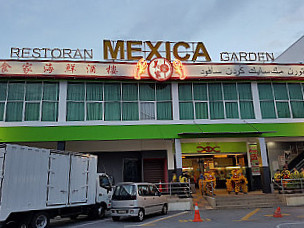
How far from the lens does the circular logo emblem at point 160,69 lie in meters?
18.0

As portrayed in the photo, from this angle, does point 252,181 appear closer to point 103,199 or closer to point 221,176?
point 221,176

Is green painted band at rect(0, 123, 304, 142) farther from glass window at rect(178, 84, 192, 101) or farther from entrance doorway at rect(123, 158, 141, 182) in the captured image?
entrance doorway at rect(123, 158, 141, 182)

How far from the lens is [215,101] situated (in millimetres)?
18766

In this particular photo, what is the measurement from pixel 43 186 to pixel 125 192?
3.40 m

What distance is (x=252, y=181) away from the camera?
768 inches

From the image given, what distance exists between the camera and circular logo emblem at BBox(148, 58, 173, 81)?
18.0 m

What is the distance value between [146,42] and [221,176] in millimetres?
12003

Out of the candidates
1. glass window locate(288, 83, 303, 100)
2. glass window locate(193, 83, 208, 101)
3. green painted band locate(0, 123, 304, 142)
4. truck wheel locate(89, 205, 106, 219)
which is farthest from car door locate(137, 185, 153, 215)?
glass window locate(288, 83, 303, 100)

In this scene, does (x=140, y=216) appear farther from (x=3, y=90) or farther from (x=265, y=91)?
(x=265, y=91)

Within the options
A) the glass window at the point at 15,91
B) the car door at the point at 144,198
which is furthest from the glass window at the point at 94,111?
the car door at the point at 144,198

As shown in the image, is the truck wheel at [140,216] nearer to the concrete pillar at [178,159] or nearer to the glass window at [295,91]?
the concrete pillar at [178,159]

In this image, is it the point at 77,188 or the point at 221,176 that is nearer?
the point at 77,188

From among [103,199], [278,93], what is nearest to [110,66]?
[103,199]

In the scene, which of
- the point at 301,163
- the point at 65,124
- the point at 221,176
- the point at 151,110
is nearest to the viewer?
the point at 65,124
